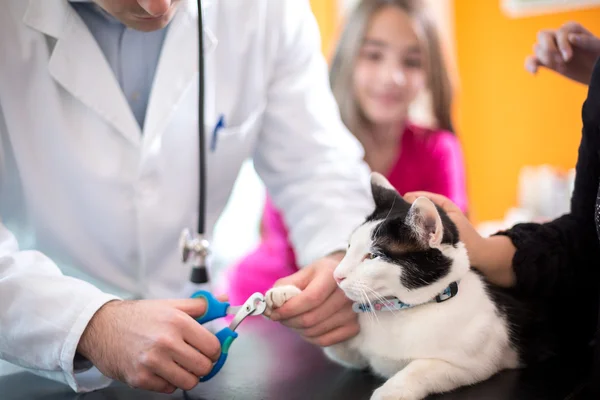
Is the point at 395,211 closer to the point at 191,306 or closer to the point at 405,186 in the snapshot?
the point at 191,306

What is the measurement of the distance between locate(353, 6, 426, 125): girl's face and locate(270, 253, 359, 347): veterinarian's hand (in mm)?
1036

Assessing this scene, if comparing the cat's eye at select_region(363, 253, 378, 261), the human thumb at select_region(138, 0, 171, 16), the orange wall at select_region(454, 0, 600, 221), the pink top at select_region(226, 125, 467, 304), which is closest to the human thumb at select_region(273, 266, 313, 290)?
the cat's eye at select_region(363, 253, 378, 261)

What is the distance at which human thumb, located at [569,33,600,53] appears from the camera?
0.77 metres

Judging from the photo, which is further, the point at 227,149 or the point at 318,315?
the point at 227,149

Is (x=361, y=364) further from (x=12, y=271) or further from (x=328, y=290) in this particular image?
(x=12, y=271)

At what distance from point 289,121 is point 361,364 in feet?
1.57

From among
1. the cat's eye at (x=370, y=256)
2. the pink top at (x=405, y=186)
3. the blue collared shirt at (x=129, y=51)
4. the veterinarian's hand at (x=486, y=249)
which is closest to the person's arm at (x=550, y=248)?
the veterinarian's hand at (x=486, y=249)

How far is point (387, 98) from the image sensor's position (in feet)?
5.42

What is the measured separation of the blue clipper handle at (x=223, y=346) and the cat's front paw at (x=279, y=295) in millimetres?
52

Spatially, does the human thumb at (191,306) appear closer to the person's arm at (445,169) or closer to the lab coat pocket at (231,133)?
the lab coat pocket at (231,133)

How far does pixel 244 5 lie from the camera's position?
0.96 meters

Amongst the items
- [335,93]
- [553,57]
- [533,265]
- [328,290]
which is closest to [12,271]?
[328,290]

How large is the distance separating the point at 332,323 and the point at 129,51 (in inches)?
19.9

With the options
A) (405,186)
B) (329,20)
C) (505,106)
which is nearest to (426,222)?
(405,186)
